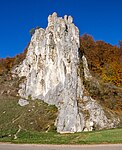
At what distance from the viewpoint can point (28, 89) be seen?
6141cm

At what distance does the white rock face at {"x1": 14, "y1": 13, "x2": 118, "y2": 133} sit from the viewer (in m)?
41.5

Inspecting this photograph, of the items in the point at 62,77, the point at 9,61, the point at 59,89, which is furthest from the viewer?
the point at 9,61

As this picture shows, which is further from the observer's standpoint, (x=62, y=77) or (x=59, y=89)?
(x=62, y=77)

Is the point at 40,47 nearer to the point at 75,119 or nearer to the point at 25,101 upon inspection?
the point at 25,101

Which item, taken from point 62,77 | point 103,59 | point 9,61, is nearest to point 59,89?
point 62,77

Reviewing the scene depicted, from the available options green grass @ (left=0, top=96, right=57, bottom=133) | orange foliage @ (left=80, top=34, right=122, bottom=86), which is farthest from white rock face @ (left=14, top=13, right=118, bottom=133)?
orange foliage @ (left=80, top=34, right=122, bottom=86)

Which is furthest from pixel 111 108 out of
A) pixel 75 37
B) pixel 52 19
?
pixel 52 19

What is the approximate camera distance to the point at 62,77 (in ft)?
173

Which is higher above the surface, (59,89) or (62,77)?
(62,77)

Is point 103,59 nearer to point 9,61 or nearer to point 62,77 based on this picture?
point 62,77

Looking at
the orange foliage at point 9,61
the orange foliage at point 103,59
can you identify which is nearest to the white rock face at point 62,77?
the orange foliage at point 103,59

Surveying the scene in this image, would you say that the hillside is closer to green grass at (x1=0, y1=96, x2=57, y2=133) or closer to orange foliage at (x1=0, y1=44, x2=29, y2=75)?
green grass at (x1=0, y1=96, x2=57, y2=133)

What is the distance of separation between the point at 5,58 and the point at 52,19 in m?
43.0

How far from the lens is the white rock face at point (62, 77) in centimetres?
4153
